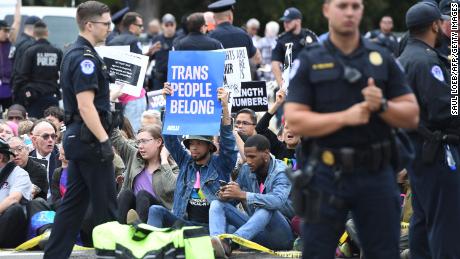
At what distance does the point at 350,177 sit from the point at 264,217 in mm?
3495

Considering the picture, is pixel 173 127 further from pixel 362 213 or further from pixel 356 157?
pixel 356 157

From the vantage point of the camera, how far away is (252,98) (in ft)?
40.2

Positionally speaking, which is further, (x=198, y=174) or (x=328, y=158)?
(x=198, y=174)

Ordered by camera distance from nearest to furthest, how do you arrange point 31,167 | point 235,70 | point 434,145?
point 434,145 → point 31,167 → point 235,70

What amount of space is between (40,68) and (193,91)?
6755 millimetres

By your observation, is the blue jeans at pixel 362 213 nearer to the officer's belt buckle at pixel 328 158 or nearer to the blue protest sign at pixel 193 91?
the officer's belt buckle at pixel 328 158

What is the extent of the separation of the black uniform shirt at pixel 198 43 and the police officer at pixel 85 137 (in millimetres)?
4444

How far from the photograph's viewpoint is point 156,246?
8.83m

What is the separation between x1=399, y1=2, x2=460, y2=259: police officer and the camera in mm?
7926

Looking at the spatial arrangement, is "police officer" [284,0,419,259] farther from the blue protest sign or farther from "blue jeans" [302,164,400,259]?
the blue protest sign

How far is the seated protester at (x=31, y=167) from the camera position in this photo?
37.0 ft

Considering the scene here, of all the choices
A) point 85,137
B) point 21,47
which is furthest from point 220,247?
point 21,47

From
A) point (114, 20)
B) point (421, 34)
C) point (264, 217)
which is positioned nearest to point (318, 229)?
point (421, 34)

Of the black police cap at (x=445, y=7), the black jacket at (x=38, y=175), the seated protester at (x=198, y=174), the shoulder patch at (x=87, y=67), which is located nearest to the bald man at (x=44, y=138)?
the black jacket at (x=38, y=175)
